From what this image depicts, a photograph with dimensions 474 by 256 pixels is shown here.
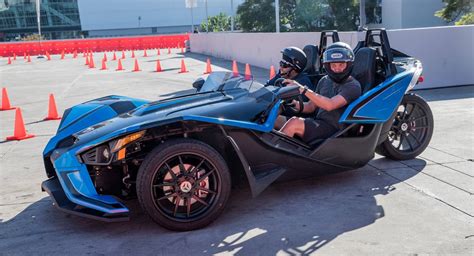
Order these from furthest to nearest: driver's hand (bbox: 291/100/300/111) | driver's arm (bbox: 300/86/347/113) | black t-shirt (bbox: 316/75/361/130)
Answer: driver's hand (bbox: 291/100/300/111) → black t-shirt (bbox: 316/75/361/130) → driver's arm (bbox: 300/86/347/113)

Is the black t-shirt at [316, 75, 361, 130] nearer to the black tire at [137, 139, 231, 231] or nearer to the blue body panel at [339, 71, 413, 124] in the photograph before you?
the blue body panel at [339, 71, 413, 124]

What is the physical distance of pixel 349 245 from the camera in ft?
11.6

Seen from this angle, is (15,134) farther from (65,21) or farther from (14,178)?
(65,21)

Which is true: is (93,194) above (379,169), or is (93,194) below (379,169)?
above

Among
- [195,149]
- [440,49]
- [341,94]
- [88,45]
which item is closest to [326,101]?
[341,94]

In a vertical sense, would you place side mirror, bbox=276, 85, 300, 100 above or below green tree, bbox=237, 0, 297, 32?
below

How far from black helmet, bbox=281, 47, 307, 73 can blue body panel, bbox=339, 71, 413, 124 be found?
1091 millimetres

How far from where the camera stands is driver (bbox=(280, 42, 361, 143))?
4590 millimetres

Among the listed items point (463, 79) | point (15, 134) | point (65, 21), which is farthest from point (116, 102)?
point (65, 21)

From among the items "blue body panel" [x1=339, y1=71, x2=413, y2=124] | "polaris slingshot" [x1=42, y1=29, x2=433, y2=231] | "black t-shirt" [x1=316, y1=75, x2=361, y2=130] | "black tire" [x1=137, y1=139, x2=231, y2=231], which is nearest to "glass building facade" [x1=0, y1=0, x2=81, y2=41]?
"polaris slingshot" [x1=42, y1=29, x2=433, y2=231]

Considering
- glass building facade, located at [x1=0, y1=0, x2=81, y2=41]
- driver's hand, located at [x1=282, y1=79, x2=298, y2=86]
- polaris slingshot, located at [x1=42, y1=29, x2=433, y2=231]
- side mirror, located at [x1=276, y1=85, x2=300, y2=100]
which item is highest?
glass building facade, located at [x1=0, y1=0, x2=81, y2=41]

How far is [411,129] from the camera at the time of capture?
18.5 feet

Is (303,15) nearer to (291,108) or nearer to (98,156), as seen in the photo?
(291,108)

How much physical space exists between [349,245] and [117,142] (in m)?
1.91
